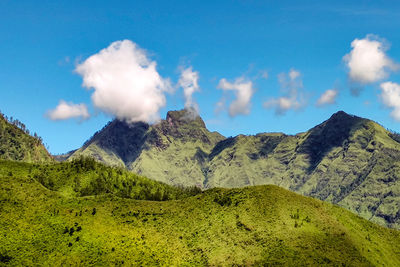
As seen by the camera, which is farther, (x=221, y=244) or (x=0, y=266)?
(x=221, y=244)

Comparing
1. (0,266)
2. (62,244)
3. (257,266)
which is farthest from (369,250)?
(0,266)

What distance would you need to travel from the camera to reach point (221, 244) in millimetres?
198500

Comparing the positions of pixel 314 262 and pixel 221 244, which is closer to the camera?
pixel 314 262

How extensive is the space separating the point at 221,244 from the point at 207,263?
14.2 m

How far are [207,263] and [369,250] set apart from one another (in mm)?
78364

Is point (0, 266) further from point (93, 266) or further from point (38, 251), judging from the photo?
point (93, 266)

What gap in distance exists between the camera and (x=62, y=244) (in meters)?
194

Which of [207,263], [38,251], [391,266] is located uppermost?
[38,251]

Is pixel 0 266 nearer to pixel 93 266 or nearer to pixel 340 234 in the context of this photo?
pixel 93 266

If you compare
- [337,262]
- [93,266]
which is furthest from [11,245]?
[337,262]

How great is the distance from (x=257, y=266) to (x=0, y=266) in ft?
368

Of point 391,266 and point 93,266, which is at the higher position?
point 93,266

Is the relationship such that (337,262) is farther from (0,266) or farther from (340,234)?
(0,266)

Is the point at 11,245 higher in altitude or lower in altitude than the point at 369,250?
higher
